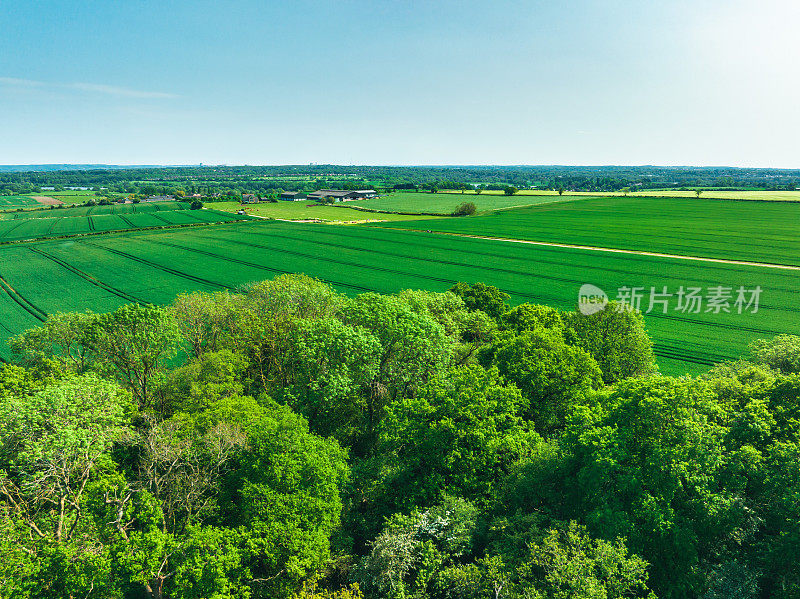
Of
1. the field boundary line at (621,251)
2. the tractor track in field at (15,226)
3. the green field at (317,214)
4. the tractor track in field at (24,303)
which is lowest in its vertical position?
the tractor track in field at (24,303)

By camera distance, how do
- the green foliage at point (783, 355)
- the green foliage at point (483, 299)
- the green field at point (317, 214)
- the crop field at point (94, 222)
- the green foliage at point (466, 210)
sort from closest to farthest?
1. the green foliage at point (783, 355)
2. the green foliage at point (483, 299)
3. the crop field at point (94, 222)
4. the green field at point (317, 214)
5. the green foliage at point (466, 210)

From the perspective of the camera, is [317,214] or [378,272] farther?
[317,214]

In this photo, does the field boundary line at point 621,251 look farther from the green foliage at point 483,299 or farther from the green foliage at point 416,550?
the green foliage at point 416,550

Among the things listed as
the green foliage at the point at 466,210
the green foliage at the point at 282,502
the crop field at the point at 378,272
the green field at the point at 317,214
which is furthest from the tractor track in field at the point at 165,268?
the green foliage at the point at 466,210

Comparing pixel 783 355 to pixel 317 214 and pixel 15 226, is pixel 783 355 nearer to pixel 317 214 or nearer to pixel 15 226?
pixel 317 214

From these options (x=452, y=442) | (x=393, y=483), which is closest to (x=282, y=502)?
(x=393, y=483)
